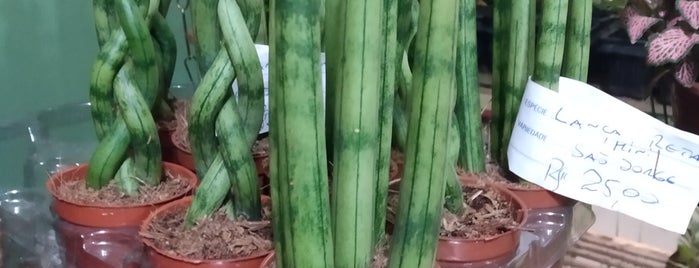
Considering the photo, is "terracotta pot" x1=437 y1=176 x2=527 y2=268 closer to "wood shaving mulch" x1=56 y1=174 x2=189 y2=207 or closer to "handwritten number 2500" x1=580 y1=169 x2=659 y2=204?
"handwritten number 2500" x1=580 y1=169 x2=659 y2=204

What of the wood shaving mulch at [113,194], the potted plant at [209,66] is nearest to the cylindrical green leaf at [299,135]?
the potted plant at [209,66]

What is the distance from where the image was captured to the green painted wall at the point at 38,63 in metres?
1.01

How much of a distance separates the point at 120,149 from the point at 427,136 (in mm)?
341

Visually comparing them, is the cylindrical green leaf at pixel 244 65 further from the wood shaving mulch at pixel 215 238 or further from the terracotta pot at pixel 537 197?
the terracotta pot at pixel 537 197

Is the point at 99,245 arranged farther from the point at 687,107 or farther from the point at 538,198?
the point at 687,107

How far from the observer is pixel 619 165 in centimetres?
66

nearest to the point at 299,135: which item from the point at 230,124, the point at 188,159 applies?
the point at 230,124

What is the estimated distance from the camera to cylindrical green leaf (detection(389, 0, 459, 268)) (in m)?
0.43

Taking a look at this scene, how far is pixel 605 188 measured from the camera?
0.67m

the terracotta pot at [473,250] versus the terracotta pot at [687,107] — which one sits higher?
the terracotta pot at [687,107]

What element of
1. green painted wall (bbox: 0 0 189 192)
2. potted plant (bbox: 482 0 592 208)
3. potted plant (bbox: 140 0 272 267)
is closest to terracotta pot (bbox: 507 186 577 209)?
potted plant (bbox: 482 0 592 208)

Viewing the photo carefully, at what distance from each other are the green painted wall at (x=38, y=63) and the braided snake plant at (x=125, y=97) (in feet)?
0.85

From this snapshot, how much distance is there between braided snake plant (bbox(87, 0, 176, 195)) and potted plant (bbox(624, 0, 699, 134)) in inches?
17.1

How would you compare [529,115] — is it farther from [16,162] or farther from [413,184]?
[16,162]
